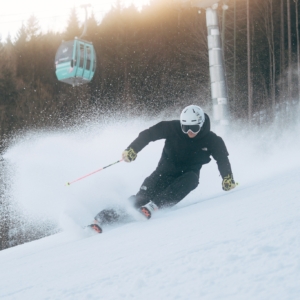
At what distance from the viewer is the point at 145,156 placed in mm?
7938

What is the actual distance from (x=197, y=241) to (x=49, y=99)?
30.4m

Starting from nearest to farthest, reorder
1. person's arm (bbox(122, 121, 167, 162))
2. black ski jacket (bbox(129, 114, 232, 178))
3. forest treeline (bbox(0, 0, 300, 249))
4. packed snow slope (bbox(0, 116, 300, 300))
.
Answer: packed snow slope (bbox(0, 116, 300, 300)) → black ski jacket (bbox(129, 114, 232, 178)) → person's arm (bbox(122, 121, 167, 162)) → forest treeline (bbox(0, 0, 300, 249))

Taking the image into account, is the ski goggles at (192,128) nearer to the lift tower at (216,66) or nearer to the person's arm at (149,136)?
the person's arm at (149,136)

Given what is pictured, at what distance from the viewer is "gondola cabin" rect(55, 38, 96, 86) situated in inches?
579

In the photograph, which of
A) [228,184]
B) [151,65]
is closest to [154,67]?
[151,65]

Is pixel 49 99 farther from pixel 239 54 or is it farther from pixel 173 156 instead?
pixel 173 156

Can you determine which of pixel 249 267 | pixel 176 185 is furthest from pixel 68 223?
pixel 249 267

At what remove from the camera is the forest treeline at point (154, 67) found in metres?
25.3

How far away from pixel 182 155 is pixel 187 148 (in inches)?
3.6

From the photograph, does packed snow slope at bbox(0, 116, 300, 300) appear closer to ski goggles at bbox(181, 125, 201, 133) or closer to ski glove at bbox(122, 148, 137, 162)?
ski glove at bbox(122, 148, 137, 162)

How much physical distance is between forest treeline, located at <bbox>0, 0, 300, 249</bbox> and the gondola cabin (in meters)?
9.78

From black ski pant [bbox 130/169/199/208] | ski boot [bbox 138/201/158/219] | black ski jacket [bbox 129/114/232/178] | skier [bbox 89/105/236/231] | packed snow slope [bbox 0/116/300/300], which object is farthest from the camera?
black ski jacket [bbox 129/114/232/178]

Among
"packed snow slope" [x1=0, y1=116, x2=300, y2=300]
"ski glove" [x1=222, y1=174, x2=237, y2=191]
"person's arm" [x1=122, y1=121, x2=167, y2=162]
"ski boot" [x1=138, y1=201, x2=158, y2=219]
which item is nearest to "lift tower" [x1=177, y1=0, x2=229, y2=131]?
"person's arm" [x1=122, y1=121, x2=167, y2=162]

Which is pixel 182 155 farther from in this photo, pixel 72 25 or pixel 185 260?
pixel 72 25
